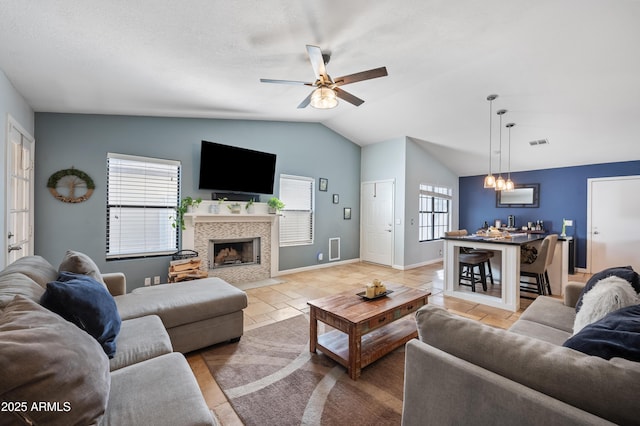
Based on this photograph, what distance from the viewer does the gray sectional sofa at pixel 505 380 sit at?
81 centimetres

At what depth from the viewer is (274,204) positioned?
503 centimetres

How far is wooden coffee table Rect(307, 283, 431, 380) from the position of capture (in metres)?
2.08

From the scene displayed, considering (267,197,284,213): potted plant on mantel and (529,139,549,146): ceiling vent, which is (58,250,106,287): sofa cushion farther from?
(529,139,549,146): ceiling vent

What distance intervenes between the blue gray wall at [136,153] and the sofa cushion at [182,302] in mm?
1809

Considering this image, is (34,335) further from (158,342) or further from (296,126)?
(296,126)

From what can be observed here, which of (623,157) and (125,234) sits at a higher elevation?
(623,157)

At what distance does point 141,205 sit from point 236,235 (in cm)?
148

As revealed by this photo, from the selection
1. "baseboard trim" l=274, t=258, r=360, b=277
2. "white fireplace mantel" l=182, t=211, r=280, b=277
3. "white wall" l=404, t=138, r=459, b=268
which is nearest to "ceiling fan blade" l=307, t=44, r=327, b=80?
"white fireplace mantel" l=182, t=211, r=280, b=277

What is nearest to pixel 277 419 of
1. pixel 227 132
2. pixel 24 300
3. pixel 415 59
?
pixel 24 300

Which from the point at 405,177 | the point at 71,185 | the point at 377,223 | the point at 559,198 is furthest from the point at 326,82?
the point at 559,198

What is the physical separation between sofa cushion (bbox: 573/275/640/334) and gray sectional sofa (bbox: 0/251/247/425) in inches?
76.4

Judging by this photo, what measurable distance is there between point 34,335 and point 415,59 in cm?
387

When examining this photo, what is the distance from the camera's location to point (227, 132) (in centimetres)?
474

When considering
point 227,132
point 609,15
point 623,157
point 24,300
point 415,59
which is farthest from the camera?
point 623,157
